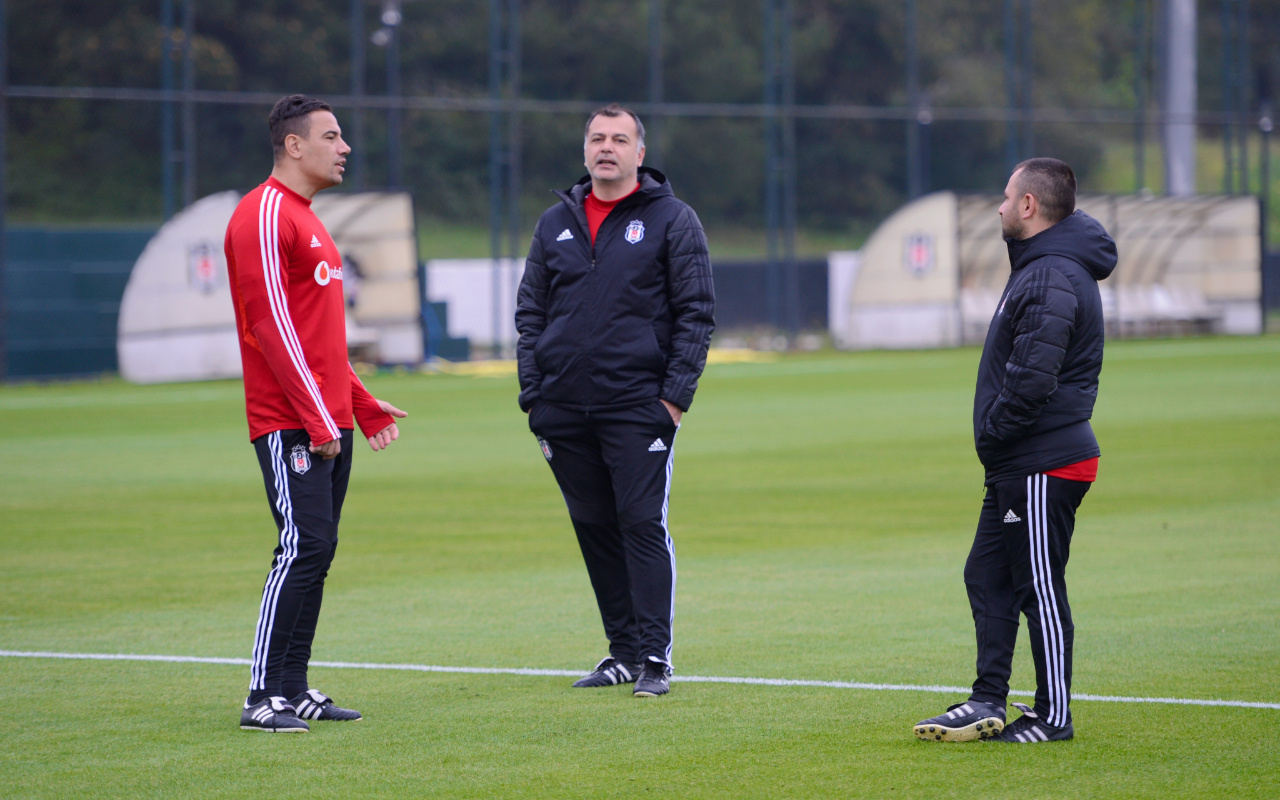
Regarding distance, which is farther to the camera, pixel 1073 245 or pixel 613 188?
pixel 613 188

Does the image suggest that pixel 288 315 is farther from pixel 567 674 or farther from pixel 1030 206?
pixel 1030 206

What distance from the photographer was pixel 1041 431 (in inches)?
207

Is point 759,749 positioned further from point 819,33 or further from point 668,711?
point 819,33

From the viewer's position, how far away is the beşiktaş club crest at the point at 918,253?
34.0 metres

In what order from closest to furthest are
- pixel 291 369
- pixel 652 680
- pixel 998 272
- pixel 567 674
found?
pixel 291 369 < pixel 652 680 < pixel 567 674 < pixel 998 272

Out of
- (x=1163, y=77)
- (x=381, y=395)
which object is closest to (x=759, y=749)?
(x=381, y=395)

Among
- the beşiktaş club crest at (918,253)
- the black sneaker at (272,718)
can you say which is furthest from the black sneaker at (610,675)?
the beşiktaş club crest at (918,253)

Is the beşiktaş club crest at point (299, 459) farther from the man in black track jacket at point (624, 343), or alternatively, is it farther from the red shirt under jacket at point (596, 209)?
the red shirt under jacket at point (596, 209)

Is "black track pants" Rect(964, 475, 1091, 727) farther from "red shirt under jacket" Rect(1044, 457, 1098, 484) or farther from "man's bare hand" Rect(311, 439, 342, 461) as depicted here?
"man's bare hand" Rect(311, 439, 342, 461)

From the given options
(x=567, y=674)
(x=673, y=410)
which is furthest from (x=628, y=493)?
(x=567, y=674)

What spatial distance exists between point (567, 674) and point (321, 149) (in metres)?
2.20

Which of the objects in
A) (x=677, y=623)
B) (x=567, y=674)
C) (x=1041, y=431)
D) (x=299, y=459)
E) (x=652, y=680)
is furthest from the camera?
(x=677, y=623)

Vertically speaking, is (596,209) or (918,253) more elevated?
(918,253)

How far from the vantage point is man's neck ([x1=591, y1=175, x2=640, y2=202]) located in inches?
245
